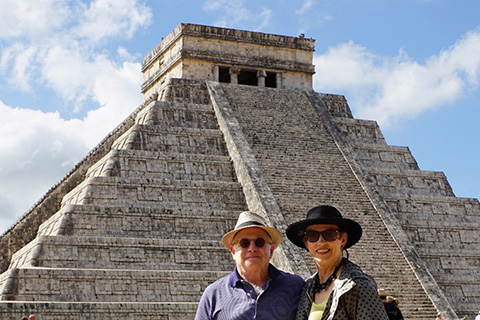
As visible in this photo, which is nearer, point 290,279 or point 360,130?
point 290,279

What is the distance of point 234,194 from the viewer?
59.6 feet

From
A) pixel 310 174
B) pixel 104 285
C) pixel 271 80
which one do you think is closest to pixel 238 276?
pixel 104 285

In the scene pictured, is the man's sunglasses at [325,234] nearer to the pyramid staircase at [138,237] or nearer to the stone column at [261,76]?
the pyramid staircase at [138,237]

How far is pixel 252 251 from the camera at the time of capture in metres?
4.99

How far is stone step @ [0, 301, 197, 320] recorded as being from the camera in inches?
522

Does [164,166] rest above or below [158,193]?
above

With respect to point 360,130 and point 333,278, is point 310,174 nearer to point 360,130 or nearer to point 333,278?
point 360,130

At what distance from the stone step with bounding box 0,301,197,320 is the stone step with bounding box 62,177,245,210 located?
3468mm

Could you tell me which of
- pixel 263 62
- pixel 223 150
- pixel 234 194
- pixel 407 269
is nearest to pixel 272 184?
pixel 234 194

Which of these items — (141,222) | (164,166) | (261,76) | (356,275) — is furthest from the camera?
(261,76)

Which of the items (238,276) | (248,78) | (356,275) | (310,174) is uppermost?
(248,78)

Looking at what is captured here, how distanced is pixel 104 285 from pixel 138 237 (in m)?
1.91

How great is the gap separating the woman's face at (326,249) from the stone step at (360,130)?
59.5ft

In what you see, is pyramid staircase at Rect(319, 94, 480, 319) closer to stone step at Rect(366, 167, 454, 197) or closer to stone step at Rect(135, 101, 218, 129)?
stone step at Rect(366, 167, 454, 197)
